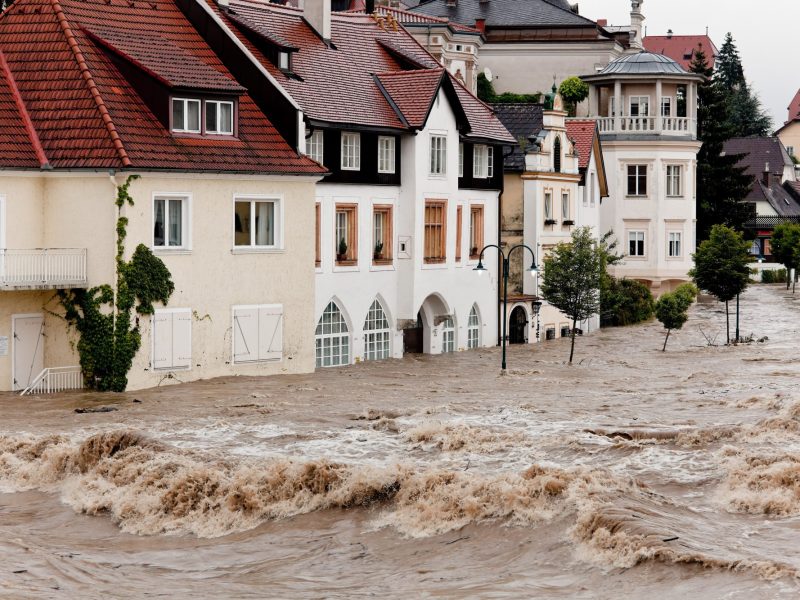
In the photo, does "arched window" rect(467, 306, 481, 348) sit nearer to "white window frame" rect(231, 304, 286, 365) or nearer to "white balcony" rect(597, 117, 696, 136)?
"white window frame" rect(231, 304, 286, 365)

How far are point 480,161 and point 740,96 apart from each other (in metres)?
110

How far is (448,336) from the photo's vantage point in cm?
5334

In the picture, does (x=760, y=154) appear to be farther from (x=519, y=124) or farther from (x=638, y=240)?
(x=519, y=124)

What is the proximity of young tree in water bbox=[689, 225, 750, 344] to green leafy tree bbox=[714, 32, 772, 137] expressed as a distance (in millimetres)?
96072

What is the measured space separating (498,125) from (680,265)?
2154cm

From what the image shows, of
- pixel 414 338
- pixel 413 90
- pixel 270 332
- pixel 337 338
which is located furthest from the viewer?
pixel 414 338

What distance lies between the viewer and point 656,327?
66.7 meters

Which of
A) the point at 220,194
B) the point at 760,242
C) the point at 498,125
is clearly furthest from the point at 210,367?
the point at 760,242


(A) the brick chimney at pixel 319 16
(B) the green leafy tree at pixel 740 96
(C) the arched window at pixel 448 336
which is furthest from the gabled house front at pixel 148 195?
(B) the green leafy tree at pixel 740 96

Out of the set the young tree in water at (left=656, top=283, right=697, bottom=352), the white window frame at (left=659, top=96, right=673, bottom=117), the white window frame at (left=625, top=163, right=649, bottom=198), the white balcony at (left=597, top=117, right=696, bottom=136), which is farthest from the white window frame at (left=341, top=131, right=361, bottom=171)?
the white window frame at (left=659, top=96, right=673, bottom=117)

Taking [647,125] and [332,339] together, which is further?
[647,125]

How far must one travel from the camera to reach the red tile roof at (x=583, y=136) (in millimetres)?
64250

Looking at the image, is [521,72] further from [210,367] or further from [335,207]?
[210,367]

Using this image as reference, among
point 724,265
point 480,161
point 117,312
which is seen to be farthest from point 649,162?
point 117,312
